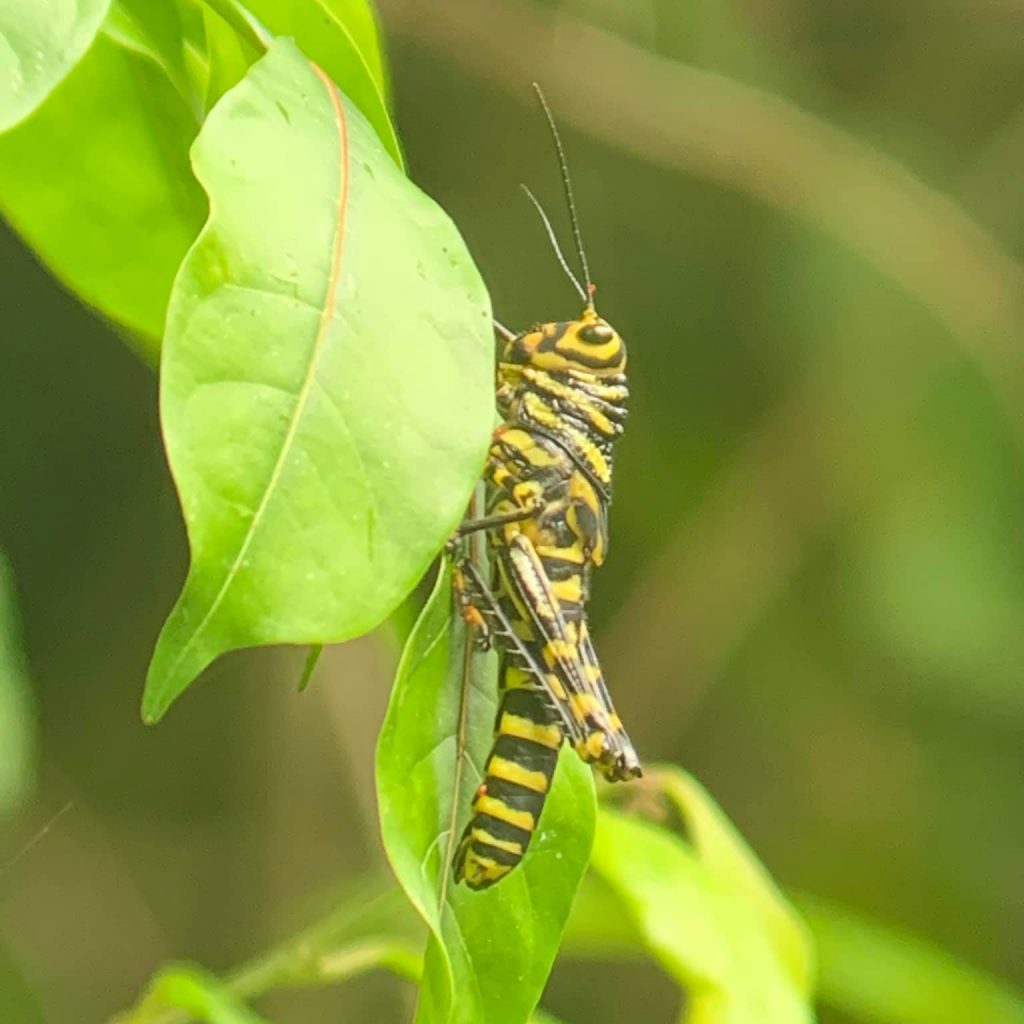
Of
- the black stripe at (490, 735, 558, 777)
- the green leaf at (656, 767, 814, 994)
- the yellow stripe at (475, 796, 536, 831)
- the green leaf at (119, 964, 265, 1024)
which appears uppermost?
the black stripe at (490, 735, 558, 777)

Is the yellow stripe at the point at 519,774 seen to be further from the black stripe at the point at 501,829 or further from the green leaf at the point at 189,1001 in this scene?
the green leaf at the point at 189,1001

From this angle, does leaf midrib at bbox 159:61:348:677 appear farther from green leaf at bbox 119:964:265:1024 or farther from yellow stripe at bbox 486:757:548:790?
green leaf at bbox 119:964:265:1024

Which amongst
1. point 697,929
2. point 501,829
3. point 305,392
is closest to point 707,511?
point 697,929

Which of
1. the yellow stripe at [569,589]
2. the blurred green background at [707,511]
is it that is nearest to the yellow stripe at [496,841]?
the yellow stripe at [569,589]

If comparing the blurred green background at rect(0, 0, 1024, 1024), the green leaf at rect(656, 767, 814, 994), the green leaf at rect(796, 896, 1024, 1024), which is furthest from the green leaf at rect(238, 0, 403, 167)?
the blurred green background at rect(0, 0, 1024, 1024)

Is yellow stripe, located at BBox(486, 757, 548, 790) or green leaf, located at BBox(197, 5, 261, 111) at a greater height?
green leaf, located at BBox(197, 5, 261, 111)

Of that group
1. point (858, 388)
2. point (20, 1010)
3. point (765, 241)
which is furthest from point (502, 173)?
point (20, 1010)
